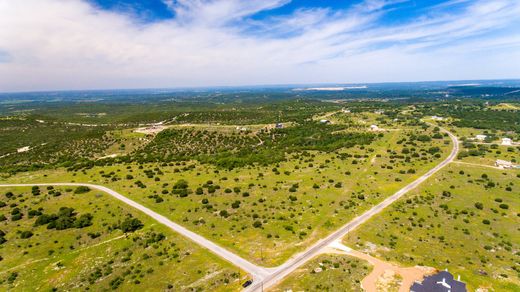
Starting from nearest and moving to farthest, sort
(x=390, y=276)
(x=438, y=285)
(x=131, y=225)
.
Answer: (x=438, y=285)
(x=390, y=276)
(x=131, y=225)

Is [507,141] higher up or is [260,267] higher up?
[507,141]

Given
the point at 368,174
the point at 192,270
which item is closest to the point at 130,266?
the point at 192,270

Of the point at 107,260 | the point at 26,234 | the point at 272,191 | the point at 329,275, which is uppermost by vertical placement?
the point at 329,275

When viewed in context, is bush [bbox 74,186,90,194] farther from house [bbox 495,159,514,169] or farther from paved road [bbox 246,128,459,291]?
house [bbox 495,159,514,169]

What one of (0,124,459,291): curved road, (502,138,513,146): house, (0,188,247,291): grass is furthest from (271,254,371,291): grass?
(502,138,513,146): house

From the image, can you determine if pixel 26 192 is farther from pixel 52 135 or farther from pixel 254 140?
pixel 52 135

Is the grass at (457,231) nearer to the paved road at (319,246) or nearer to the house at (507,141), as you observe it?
the paved road at (319,246)

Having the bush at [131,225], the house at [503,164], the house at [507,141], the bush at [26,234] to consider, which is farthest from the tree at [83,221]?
the house at [507,141]

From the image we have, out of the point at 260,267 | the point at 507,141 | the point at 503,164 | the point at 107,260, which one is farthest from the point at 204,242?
the point at 507,141

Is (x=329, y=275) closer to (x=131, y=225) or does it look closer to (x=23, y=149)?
(x=131, y=225)
